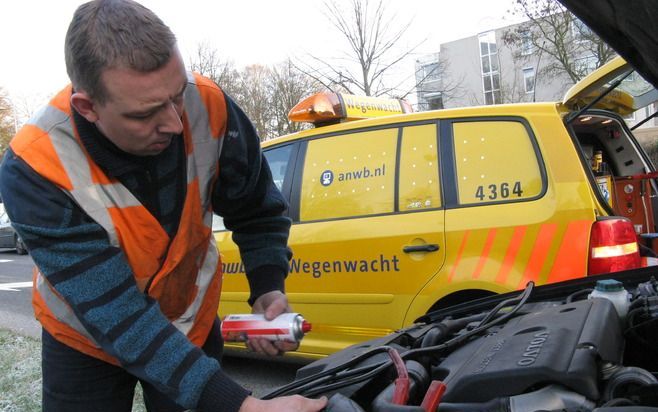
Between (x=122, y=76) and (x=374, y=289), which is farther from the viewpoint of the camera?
(x=374, y=289)

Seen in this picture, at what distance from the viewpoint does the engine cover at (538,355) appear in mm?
1121

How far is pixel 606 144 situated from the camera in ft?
14.4

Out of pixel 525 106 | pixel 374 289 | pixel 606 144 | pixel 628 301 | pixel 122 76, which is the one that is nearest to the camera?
pixel 122 76

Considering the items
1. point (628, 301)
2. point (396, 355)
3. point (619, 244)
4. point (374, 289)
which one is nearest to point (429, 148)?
point (374, 289)

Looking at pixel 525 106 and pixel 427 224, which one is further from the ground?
pixel 525 106

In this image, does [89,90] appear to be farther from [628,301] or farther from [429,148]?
→ [429,148]

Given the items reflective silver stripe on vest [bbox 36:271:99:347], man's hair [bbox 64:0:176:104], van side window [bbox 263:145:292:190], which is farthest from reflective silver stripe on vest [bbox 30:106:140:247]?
van side window [bbox 263:145:292:190]

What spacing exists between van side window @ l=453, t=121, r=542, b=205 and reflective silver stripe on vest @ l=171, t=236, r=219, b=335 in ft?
5.67

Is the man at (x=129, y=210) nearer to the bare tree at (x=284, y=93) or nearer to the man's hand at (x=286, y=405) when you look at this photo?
the man's hand at (x=286, y=405)

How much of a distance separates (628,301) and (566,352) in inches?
24.4

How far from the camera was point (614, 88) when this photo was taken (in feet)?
10.0

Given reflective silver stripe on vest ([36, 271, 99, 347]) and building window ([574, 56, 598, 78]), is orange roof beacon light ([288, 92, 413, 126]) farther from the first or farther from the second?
building window ([574, 56, 598, 78])

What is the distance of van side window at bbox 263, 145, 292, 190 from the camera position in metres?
4.00

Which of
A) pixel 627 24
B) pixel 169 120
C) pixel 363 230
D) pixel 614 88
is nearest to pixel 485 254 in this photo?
pixel 363 230
